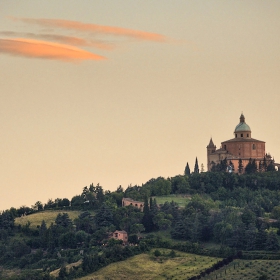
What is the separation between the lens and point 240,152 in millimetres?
162750

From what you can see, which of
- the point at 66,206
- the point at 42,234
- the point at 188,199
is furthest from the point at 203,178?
the point at 42,234

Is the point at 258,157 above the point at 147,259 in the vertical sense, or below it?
above

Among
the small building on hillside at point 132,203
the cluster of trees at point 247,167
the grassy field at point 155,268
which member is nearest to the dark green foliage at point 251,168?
the cluster of trees at point 247,167

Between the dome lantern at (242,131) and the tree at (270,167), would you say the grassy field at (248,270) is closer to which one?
the tree at (270,167)

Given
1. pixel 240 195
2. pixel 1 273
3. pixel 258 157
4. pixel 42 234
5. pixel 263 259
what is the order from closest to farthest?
pixel 263 259 → pixel 1 273 → pixel 42 234 → pixel 240 195 → pixel 258 157

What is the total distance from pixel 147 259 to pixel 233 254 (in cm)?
1100

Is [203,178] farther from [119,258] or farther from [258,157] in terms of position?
[119,258]

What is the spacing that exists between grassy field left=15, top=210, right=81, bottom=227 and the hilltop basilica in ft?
96.2

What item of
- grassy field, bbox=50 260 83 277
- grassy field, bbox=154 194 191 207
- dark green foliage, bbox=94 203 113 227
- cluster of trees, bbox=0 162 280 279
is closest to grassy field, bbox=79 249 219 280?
cluster of trees, bbox=0 162 280 279

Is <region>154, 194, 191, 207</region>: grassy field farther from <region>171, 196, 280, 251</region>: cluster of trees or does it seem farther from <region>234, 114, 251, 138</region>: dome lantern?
<region>234, 114, 251, 138</region>: dome lantern

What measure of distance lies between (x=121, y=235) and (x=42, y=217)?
2031 cm

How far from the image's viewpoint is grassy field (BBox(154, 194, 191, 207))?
484ft

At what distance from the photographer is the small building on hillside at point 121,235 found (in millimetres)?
128850

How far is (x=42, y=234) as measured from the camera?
134000 millimetres
